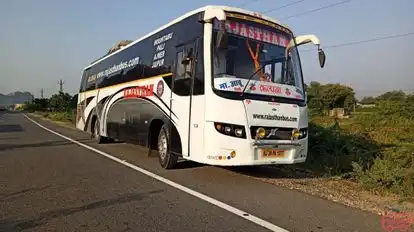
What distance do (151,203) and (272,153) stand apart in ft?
8.36

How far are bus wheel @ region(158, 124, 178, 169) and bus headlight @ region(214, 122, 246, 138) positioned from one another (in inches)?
73.5

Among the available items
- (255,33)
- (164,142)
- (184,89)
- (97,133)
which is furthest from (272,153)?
(97,133)

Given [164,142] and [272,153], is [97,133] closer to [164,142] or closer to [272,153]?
[164,142]

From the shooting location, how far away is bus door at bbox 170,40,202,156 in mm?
7770

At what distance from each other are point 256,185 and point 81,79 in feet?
45.8

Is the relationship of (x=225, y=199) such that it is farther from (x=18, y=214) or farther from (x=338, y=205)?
(x=18, y=214)

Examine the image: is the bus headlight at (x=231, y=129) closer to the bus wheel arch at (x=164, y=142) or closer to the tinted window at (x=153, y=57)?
the tinted window at (x=153, y=57)

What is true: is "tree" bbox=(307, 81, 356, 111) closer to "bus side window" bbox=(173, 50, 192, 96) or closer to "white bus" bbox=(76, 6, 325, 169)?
"white bus" bbox=(76, 6, 325, 169)

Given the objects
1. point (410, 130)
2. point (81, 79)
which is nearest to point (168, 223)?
point (410, 130)

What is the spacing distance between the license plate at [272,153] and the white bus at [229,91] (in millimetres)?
18

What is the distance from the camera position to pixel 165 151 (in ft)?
29.1

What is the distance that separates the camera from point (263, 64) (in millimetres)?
Result: 7648

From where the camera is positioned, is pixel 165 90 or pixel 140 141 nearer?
pixel 165 90

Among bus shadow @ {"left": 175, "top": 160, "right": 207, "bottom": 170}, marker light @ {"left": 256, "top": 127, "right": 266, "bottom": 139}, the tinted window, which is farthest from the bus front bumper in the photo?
bus shadow @ {"left": 175, "top": 160, "right": 207, "bottom": 170}
